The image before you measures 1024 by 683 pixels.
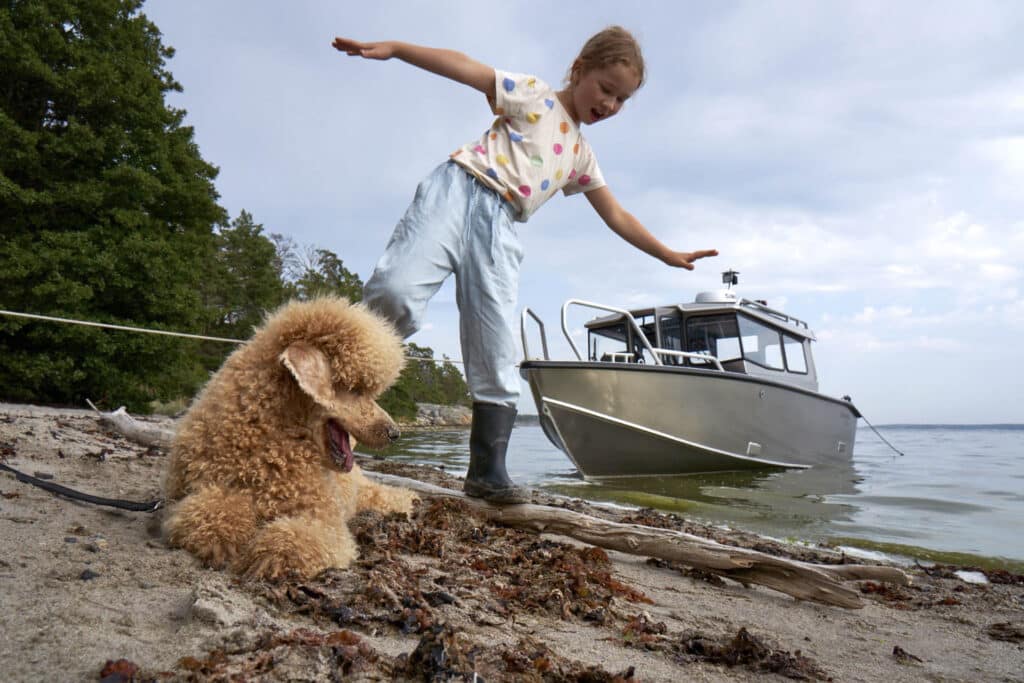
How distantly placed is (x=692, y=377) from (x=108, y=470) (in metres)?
7.33

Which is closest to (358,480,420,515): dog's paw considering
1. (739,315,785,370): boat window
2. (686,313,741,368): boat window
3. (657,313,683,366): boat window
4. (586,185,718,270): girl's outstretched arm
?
(586,185,718,270): girl's outstretched arm

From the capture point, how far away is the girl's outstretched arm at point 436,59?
298cm

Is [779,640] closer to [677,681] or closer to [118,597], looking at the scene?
[677,681]

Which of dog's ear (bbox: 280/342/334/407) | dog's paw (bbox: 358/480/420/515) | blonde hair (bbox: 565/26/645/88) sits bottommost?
dog's paw (bbox: 358/480/420/515)

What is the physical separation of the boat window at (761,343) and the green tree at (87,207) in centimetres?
1350

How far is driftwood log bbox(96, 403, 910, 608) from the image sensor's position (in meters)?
2.72

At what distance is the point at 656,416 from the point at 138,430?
6457 millimetres

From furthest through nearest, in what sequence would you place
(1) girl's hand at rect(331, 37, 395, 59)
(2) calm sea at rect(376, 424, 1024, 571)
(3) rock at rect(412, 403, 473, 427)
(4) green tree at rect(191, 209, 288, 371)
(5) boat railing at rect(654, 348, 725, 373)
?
(3) rock at rect(412, 403, 473, 427)
(4) green tree at rect(191, 209, 288, 371)
(5) boat railing at rect(654, 348, 725, 373)
(2) calm sea at rect(376, 424, 1024, 571)
(1) girl's hand at rect(331, 37, 395, 59)

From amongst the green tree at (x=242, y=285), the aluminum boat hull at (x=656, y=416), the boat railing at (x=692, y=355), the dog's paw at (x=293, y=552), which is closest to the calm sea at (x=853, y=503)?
the aluminum boat hull at (x=656, y=416)

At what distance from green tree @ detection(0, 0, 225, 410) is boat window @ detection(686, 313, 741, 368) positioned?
12.6 metres

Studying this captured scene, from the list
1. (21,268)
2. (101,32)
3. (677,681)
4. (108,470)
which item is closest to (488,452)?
(677,681)

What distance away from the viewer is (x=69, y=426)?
6211 mm

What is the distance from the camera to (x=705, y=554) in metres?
2.96

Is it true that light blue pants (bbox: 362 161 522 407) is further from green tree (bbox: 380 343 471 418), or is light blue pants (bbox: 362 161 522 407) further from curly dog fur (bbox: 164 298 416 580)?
green tree (bbox: 380 343 471 418)
